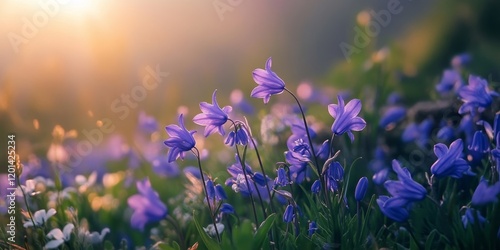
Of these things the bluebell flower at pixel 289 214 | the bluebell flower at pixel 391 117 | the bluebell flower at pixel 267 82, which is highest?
the bluebell flower at pixel 267 82

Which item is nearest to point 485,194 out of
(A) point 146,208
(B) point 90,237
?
(A) point 146,208

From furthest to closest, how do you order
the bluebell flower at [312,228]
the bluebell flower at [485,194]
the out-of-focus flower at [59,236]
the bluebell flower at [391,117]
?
the bluebell flower at [391,117] → the out-of-focus flower at [59,236] → the bluebell flower at [312,228] → the bluebell flower at [485,194]

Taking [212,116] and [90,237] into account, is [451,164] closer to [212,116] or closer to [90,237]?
[212,116]

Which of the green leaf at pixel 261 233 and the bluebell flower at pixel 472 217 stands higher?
the green leaf at pixel 261 233

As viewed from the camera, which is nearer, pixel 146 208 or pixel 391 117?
pixel 146 208

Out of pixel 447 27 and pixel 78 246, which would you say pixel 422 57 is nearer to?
pixel 447 27

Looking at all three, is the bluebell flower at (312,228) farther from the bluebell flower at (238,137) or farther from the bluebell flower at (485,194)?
the bluebell flower at (485,194)

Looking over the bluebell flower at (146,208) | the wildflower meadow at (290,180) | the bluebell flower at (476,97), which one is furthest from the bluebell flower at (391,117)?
the bluebell flower at (146,208)
